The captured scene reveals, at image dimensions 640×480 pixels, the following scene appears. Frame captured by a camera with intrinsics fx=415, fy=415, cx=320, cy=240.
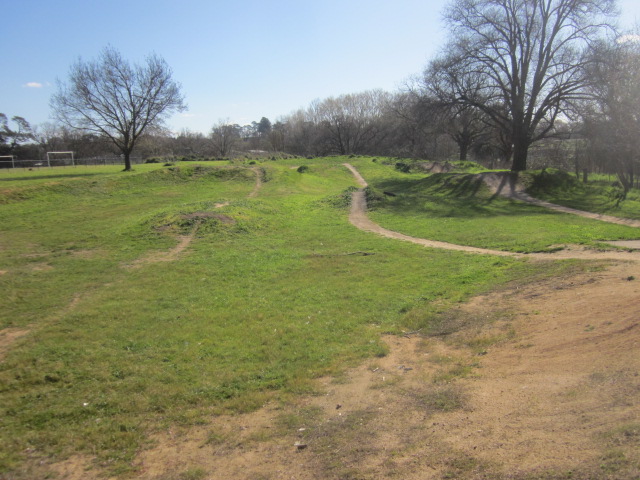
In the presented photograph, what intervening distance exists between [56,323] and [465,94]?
27.1 meters

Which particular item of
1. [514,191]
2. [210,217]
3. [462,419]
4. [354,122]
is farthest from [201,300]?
[354,122]

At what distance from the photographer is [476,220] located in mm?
18141

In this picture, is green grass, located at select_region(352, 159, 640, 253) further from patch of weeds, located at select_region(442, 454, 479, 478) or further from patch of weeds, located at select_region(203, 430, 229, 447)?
patch of weeds, located at select_region(203, 430, 229, 447)

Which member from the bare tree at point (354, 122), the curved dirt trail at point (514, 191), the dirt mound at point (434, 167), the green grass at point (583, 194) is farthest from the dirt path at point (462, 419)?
the bare tree at point (354, 122)

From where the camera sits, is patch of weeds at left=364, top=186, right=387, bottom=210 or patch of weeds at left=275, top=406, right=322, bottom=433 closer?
patch of weeds at left=275, top=406, right=322, bottom=433

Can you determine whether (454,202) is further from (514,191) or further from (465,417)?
(465,417)

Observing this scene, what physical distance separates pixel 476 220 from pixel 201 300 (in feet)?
42.5

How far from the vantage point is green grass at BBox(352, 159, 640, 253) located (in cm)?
1281

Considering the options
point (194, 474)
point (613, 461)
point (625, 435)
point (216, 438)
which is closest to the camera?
point (613, 461)

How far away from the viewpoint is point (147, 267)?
1270 cm

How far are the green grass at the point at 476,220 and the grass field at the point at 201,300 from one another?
0.13m

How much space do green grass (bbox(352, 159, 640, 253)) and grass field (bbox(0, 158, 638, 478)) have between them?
0.13m

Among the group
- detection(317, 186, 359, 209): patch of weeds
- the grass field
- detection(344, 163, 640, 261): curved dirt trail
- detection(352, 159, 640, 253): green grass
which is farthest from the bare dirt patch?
detection(317, 186, 359, 209): patch of weeds

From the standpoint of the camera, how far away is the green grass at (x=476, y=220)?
42.0 feet
